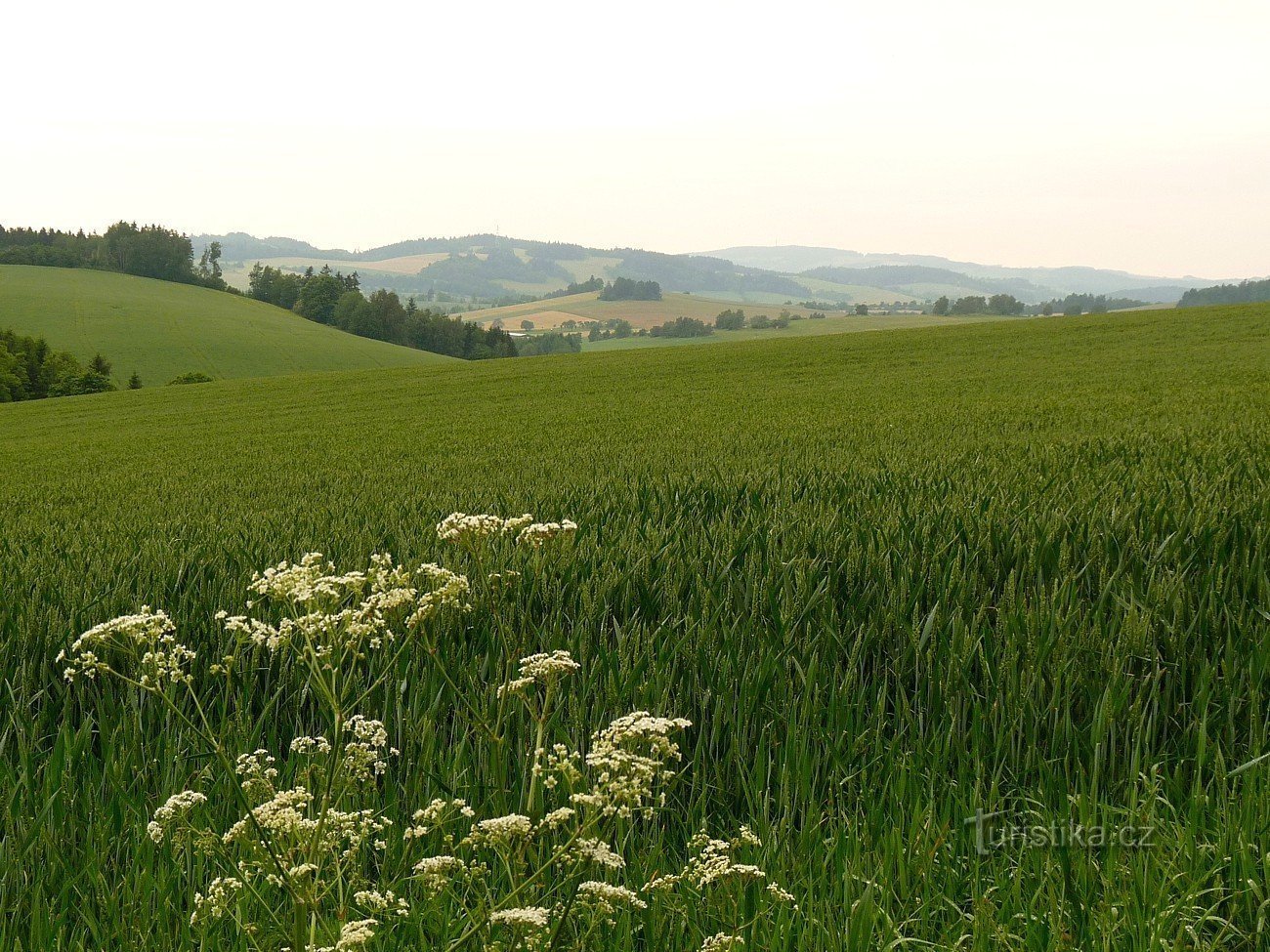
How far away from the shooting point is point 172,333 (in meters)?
90.5

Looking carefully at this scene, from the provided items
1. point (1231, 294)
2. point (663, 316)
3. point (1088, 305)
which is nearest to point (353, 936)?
point (1231, 294)

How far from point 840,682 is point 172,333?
101 metres

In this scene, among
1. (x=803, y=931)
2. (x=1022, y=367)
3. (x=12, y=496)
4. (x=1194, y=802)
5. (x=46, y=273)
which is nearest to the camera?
(x=803, y=931)

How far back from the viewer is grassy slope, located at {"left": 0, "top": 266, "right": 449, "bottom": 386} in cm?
8219

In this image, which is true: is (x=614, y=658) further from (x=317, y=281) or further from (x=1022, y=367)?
(x=317, y=281)

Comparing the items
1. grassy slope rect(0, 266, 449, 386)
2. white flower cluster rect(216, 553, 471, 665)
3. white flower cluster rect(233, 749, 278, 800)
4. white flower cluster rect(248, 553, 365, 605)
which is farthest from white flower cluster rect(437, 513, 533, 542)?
grassy slope rect(0, 266, 449, 386)

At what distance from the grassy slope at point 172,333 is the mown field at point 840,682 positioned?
6949 cm

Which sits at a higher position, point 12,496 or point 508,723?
point 508,723

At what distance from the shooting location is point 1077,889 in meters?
1.68

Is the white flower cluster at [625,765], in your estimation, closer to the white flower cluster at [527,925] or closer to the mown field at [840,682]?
the white flower cluster at [527,925]

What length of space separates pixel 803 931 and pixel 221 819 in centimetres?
145

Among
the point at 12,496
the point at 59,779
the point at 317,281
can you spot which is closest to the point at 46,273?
the point at 317,281

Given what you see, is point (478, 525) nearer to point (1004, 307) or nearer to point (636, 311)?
point (1004, 307)

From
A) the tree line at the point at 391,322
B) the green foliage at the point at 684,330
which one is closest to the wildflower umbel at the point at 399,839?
the tree line at the point at 391,322
